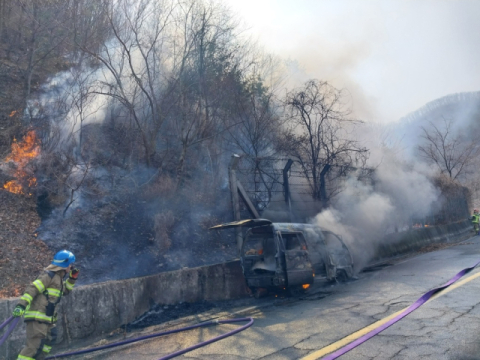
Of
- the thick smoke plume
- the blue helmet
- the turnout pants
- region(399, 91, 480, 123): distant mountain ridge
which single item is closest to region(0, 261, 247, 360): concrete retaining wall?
the turnout pants

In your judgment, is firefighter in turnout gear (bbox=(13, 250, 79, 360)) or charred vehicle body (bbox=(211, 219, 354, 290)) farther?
charred vehicle body (bbox=(211, 219, 354, 290))

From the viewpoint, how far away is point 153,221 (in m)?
13.3

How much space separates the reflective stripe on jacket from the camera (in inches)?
208

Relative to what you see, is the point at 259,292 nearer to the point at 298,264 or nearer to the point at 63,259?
the point at 298,264

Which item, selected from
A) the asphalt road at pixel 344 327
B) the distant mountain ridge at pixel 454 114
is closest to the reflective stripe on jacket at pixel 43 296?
the asphalt road at pixel 344 327

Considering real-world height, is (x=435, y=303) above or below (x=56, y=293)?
below

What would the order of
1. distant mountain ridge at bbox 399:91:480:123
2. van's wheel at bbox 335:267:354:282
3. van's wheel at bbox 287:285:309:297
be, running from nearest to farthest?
van's wheel at bbox 287:285:309:297 → van's wheel at bbox 335:267:354:282 → distant mountain ridge at bbox 399:91:480:123

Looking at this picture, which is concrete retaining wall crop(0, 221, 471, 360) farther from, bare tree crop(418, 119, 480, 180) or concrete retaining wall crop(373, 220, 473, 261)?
bare tree crop(418, 119, 480, 180)

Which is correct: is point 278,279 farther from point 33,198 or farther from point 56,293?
point 33,198

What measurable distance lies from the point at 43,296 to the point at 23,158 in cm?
829

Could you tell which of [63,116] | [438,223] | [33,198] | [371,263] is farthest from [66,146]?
[438,223]

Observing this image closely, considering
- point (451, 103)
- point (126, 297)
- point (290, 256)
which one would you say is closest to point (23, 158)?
point (126, 297)

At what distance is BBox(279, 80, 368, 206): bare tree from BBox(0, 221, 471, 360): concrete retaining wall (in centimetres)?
762

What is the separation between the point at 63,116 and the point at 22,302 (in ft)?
32.7
